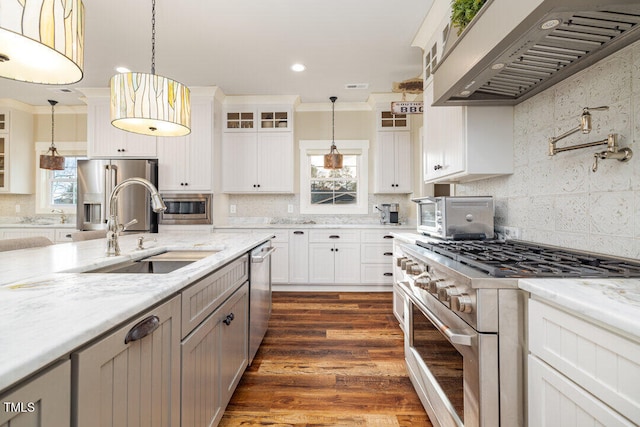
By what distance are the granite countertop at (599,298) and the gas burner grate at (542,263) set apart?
50 mm

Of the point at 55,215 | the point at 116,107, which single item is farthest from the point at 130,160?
the point at 116,107

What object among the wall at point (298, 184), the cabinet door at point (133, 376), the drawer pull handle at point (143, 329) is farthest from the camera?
the wall at point (298, 184)

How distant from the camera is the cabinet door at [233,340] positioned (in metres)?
1.52

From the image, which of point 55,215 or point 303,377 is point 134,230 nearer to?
point 55,215

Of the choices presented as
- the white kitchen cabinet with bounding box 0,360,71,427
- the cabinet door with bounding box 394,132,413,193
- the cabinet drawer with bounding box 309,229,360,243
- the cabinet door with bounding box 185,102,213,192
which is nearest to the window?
the cabinet door with bounding box 394,132,413,193

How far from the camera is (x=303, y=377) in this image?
2041 mm

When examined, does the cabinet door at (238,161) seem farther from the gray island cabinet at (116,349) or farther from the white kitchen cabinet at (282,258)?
the gray island cabinet at (116,349)

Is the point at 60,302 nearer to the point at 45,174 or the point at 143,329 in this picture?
the point at 143,329

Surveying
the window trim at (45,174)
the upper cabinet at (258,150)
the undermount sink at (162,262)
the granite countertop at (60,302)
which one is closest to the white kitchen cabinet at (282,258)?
the upper cabinet at (258,150)

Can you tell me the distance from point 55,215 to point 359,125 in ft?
16.4

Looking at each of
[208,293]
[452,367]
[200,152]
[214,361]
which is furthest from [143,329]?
[200,152]

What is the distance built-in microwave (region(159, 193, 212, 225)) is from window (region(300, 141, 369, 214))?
141 centimetres

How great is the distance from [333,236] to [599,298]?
335 cm

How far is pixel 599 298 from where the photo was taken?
775mm
